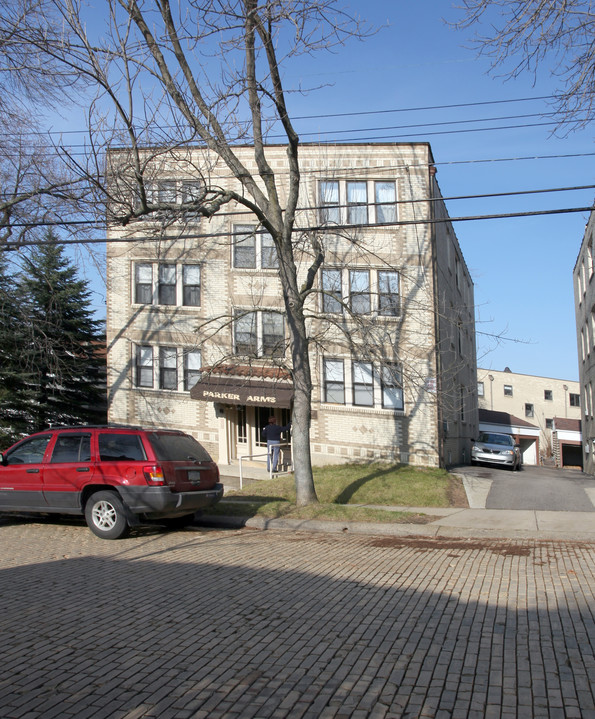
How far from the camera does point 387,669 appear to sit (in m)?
4.66

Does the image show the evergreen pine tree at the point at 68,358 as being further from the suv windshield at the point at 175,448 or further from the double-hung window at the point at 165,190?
the suv windshield at the point at 175,448

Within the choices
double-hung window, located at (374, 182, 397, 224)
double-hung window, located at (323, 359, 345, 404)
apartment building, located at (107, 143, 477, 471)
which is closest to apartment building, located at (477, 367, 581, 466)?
apartment building, located at (107, 143, 477, 471)

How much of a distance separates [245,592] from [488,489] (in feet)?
36.0

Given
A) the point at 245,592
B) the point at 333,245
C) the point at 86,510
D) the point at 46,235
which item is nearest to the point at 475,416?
the point at 333,245

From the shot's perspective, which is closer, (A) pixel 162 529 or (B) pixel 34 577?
(B) pixel 34 577

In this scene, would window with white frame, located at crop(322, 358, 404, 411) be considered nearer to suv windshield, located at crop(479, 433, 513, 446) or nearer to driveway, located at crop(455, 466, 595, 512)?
driveway, located at crop(455, 466, 595, 512)

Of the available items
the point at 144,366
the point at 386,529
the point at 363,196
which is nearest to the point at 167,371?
the point at 144,366

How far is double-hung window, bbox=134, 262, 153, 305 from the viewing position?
22.2 m

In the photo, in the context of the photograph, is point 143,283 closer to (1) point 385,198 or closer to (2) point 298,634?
(1) point 385,198

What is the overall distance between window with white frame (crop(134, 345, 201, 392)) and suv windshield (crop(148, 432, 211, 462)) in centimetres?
1021

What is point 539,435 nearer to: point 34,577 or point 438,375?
point 438,375

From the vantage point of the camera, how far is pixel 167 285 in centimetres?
2206

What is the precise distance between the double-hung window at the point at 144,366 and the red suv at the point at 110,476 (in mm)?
10630

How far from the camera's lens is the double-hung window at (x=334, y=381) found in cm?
2086
